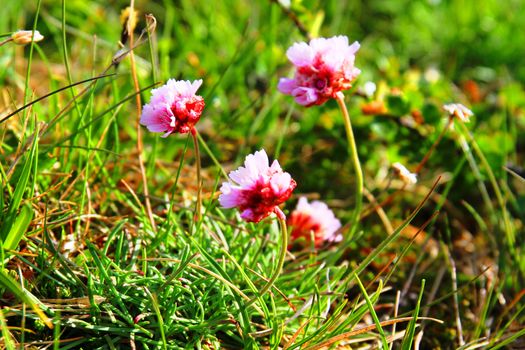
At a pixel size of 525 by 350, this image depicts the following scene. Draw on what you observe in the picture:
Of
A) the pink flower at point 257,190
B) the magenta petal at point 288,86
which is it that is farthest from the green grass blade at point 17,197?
the magenta petal at point 288,86

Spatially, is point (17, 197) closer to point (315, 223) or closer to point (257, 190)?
point (257, 190)

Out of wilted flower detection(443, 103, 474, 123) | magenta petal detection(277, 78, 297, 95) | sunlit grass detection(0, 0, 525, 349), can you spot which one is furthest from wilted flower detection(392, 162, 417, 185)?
magenta petal detection(277, 78, 297, 95)

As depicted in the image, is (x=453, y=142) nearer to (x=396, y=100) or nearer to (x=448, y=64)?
(x=396, y=100)

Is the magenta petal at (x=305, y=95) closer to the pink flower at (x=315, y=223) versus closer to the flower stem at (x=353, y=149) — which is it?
the flower stem at (x=353, y=149)

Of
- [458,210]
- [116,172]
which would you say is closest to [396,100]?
[458,210]

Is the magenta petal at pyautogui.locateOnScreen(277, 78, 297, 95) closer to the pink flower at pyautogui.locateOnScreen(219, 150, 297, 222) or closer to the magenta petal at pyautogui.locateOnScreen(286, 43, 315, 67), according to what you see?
the magenta petal at pyautogui.locateOnScreen(286, 43, 315, 67)

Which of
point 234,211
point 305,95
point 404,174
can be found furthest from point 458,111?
point 234,211
